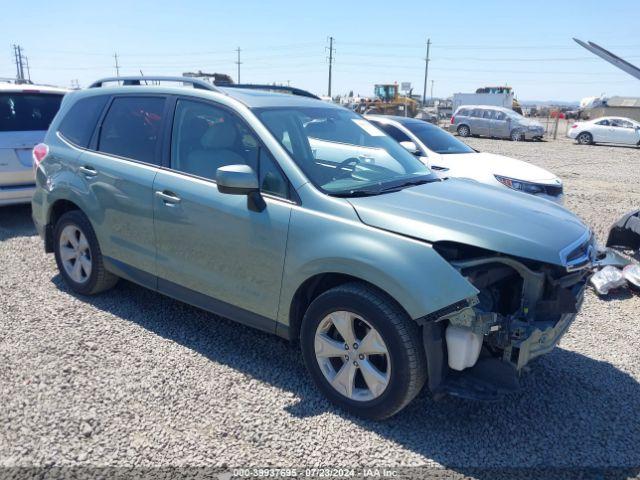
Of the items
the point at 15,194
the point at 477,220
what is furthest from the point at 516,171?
the point at 15,194

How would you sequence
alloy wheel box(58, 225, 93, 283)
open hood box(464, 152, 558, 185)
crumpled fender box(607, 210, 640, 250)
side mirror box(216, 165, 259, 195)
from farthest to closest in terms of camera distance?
open hood box(464, 152, 558, 185)
crumpled fender box(607, 210, 640, 250)
alloy wheel box(58, 225, 93, 283)
side mirror box(216, 165, 259, 195)

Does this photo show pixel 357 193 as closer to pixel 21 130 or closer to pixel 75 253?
pixel 75 253

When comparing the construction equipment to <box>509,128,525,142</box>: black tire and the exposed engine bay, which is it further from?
the exposed engine bay

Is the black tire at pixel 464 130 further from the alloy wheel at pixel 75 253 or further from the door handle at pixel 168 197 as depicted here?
the door handle at pixel 168 197

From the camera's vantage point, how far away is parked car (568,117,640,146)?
83.8 ft

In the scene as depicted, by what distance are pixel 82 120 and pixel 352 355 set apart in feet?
10.8

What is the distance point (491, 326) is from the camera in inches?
Result: 115

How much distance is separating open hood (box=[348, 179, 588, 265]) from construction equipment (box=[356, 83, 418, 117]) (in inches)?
1362

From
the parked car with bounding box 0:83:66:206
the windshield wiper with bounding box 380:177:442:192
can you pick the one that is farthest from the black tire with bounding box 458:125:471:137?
the windshield wiper with bounding box 380:177:442:192

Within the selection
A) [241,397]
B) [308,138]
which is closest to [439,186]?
[308,138]

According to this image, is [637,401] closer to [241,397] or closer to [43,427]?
[241,397]

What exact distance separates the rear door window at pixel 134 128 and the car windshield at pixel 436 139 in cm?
500

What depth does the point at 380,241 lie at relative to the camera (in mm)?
3020

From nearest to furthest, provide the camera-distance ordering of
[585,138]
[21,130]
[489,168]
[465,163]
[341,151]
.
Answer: [341,151] → [21,130] → [489,168] → [465,163] → [585,138]
